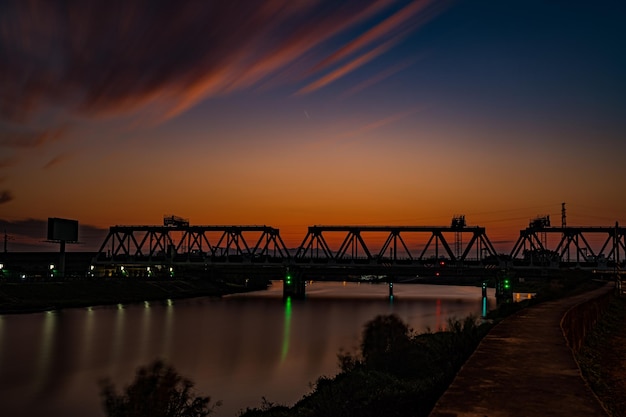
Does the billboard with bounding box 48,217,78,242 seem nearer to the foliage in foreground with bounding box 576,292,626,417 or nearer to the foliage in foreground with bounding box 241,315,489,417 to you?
the foliage in foreground with bounding box 241,315,489,417

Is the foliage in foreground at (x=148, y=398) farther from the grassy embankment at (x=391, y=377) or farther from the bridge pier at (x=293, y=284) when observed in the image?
the bridge pier at (x=293, y=284)

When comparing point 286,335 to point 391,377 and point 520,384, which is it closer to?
point 391,377

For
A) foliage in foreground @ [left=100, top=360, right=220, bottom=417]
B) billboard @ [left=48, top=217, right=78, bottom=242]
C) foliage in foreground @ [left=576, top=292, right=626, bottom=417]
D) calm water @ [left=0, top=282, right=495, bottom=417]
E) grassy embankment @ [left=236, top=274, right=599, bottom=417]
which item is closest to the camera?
foliage in foreground @ [left=576, top=292, right=626, bottom=417]

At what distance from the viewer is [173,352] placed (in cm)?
4253

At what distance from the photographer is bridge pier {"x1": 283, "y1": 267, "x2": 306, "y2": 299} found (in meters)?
121

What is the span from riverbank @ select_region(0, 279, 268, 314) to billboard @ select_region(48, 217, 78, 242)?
73.3ft

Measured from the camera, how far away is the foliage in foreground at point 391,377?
12945 mm

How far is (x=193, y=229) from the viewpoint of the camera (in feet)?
461

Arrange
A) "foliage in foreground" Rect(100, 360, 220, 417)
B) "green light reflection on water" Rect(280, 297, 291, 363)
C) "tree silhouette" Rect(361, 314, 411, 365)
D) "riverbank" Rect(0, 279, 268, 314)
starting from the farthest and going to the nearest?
1. "riverbank" Rect(0, 279, 268, 314)
2. "green light reflection on water" Rect(280, 297, 291, 363)
3. "tree silhouette" Rect(361, 314, 411, 365)
4. "foliage in foreground" Rect(100, 360, 220, 417)

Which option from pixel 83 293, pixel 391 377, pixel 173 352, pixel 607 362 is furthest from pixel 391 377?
pixel 83 293

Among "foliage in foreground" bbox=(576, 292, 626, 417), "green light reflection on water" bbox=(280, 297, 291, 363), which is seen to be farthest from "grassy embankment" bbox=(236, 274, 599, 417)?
"green light reflection on water" bbox=(280, 297, 291, 363)

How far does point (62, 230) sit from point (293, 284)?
52.1m

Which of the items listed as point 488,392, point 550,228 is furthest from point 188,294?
point 488,392

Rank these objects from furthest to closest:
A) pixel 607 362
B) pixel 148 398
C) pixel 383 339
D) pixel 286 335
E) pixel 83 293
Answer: pixel 83 293 → pixel 286 335 → pixel 383 339 → pixel 607 362 → pixel 148 398
